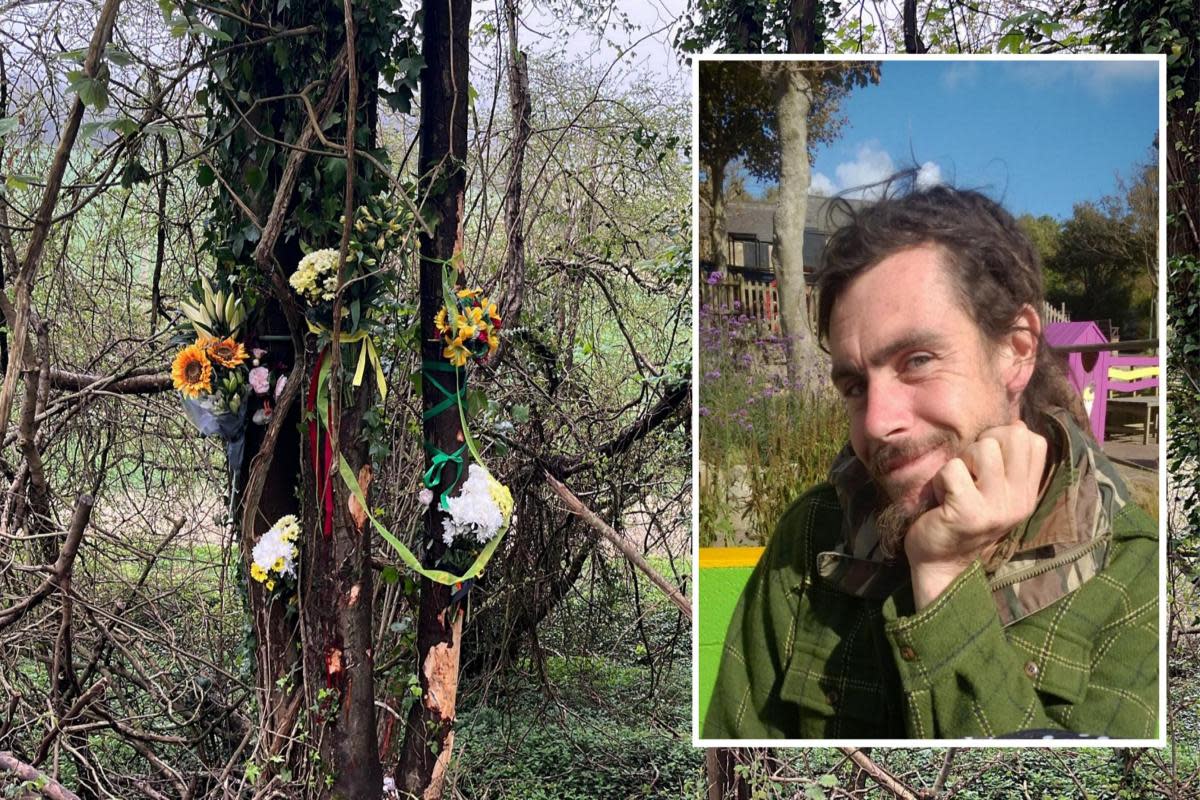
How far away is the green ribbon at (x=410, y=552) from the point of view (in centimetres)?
248

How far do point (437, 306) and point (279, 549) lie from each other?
0.74 meters

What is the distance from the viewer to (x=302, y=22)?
259cm

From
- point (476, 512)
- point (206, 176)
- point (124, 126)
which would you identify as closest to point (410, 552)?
point (476, 512)

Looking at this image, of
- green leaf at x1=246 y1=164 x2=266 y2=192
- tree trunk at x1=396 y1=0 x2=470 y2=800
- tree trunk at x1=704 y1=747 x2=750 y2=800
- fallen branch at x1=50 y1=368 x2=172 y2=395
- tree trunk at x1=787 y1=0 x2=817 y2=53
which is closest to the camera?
green leaf at x1=246 y1=164 x2=266 y2=192

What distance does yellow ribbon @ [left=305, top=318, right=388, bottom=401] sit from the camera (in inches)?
101

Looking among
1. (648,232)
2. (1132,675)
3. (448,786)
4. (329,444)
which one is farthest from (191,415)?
(1132,675)

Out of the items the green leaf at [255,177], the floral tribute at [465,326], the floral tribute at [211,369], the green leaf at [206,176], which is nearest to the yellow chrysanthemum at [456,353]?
the floral tribute at [465,326]

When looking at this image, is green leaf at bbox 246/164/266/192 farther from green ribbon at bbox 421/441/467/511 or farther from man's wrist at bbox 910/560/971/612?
man's wrist at bbox 910/560/971/612

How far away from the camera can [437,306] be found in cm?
271

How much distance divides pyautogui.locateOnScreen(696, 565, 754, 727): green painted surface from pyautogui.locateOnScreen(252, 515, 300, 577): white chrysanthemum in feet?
3.49

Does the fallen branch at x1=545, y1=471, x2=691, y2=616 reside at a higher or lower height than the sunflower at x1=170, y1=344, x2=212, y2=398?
lower

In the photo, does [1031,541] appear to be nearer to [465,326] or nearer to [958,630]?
[958,630]

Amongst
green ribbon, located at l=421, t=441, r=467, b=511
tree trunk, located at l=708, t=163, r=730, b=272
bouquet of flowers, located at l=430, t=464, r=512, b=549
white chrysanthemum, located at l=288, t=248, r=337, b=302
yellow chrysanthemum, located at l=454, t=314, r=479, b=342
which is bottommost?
bouquet of flowers, located at l=430, t=464, r=512, b=549

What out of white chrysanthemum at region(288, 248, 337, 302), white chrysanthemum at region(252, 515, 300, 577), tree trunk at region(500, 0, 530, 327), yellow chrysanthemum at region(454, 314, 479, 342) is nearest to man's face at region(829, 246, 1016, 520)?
yellow chrysanthemum at region(454, 314, 479, 342)
